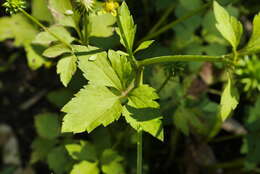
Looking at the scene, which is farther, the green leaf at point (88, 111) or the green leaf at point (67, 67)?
the green leaf at point (67, 67)

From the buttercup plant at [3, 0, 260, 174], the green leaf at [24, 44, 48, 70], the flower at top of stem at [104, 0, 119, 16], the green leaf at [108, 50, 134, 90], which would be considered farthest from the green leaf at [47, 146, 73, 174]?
the flower at top of stem at [104, 0, 119, 16]

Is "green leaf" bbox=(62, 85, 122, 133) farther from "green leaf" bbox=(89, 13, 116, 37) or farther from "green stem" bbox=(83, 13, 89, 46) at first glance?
"green leaf" bbox=(89, 13, 116, 37)

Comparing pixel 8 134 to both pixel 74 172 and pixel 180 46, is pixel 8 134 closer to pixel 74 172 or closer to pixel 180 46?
pixel 74 172

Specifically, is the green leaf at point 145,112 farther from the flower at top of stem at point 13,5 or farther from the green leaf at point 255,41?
the flower at top of stem at point 13,5

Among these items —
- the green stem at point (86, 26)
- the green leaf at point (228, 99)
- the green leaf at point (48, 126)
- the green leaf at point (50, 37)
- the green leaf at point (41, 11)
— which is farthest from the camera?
the green leaf at point (48, 126)

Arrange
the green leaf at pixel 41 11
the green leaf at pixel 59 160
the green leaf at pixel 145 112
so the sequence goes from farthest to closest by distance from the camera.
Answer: the green leaf at pixel 41 11
the green leaf at pixel 59 160
the green leaf at pixel 145 112

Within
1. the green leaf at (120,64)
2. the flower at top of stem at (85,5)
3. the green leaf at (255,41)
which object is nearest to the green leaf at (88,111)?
the green leaf at (120,64)

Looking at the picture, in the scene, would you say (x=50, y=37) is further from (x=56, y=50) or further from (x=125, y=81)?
(x=125, y=81)

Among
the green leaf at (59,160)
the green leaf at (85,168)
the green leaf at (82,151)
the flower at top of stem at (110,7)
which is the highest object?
the flower at top of stem at (110,7)

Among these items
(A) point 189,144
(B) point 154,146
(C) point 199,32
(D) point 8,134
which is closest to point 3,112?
(D) point 8,134
